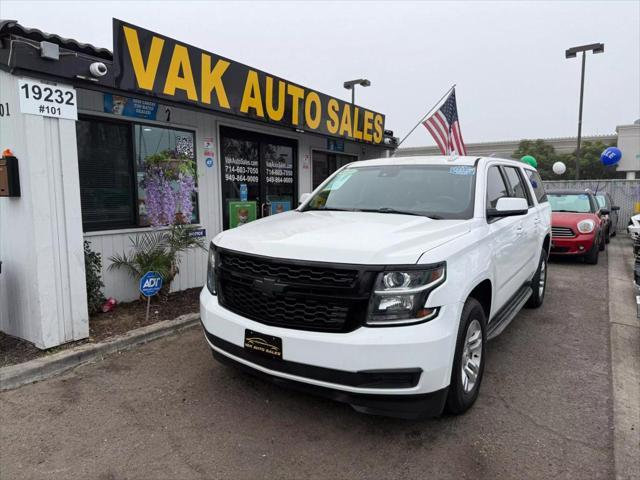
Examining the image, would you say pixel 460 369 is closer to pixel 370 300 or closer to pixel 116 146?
pixel 370 300

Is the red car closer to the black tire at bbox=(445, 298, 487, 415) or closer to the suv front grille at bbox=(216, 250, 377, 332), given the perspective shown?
the black tire at bbox=(445, 298, 487, 415)

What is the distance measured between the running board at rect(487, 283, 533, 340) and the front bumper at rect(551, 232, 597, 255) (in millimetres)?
4876

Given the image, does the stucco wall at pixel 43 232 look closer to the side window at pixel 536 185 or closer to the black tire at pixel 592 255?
the side window at pixel 536 185

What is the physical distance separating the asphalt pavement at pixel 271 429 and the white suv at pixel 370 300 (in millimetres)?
321

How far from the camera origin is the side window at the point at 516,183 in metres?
4.68

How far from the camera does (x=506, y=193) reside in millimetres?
4406

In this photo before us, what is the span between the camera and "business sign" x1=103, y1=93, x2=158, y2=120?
5293 millimetres

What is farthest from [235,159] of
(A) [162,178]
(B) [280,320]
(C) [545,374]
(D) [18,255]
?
(C) [545,374]

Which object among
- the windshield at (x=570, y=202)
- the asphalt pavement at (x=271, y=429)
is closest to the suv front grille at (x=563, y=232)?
the windshield at (x=570, y=202)

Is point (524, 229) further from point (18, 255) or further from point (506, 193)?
point (18, 255)

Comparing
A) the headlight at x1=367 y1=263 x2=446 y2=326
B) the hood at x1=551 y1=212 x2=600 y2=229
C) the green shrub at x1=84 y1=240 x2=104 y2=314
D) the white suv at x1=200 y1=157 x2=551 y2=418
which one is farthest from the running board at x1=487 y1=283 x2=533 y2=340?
the hood at x1=551 y1=212 x2=600 y2=229

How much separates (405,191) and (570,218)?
24.0ft

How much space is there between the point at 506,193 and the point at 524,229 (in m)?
0.48

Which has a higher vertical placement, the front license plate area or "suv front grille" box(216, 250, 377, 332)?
"suv front grille" box(216, 250, 377, 332)
